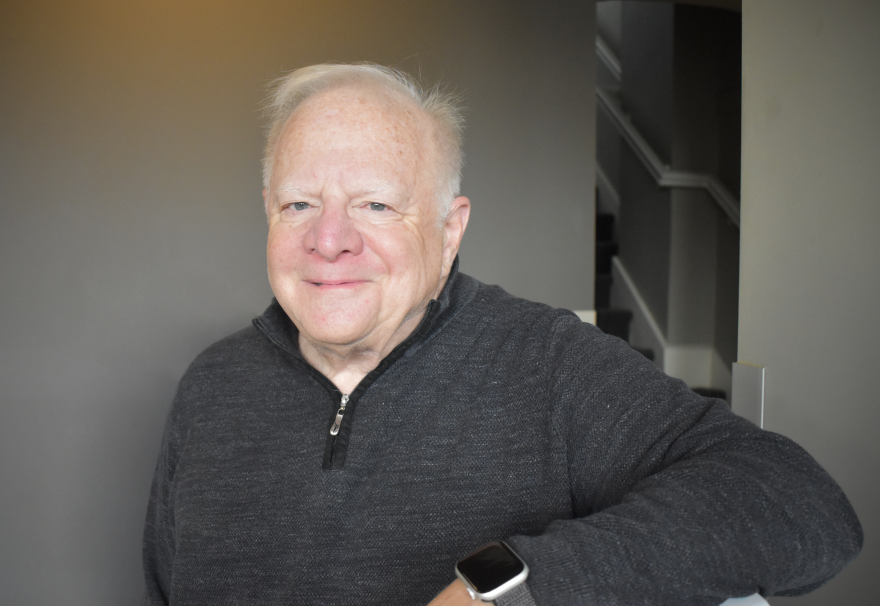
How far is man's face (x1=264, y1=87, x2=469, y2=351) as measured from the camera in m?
1.05

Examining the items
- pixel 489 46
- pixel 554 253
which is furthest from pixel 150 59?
pixel 554 253

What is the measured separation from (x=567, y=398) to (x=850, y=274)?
2.13 feet

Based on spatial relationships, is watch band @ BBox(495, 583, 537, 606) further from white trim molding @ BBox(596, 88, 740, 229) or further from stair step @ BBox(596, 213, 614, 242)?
stair step @ BBox(596, 213, 614, 242)

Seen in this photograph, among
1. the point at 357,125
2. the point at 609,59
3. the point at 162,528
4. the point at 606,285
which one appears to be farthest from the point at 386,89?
the point at 609,59

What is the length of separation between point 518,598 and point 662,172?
135 inches

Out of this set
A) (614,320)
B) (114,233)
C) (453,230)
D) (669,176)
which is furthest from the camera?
(614,320)

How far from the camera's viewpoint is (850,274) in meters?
1.17

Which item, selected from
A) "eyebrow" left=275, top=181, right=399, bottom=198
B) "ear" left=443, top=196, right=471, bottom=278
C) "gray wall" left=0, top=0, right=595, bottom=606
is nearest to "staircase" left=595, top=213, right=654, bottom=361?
"gray wall" left=0, top=0, right=595, bottom=606

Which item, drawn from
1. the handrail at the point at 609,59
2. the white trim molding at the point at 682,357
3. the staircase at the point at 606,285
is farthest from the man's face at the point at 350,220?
the handrail at the point at 609,59

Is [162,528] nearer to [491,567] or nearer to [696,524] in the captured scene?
[491,567]

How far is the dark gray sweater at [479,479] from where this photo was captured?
28.1 inches

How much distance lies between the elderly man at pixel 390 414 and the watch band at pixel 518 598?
6.2 inches

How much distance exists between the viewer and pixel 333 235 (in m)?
1.03

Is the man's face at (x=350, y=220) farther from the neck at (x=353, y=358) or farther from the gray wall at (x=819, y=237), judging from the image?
the gray wall at (x=819, y=237)
